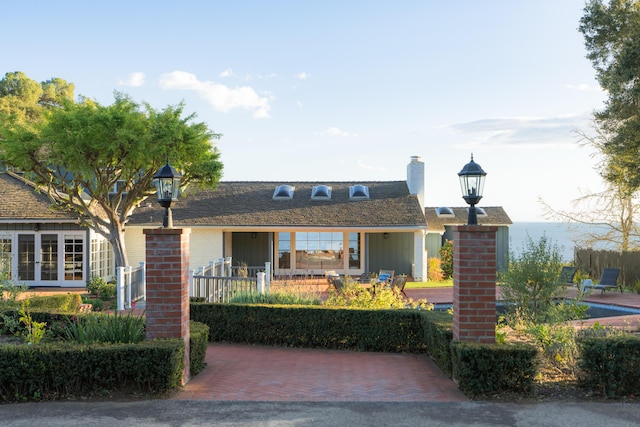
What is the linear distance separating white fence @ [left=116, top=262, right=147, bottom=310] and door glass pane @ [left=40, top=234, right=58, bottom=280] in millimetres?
6050

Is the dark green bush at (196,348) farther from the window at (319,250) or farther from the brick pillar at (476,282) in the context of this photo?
the window at (319,250)

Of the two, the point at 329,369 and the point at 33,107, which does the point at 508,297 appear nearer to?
the point at 329,369

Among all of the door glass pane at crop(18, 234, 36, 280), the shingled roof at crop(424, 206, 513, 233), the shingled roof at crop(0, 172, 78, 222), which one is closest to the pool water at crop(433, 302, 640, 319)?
the shingled roof at crop(424, 206, 513, 233)

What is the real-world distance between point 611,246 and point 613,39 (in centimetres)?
1096

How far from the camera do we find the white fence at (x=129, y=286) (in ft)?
42.4

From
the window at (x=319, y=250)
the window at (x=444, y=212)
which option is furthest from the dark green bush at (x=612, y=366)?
the window at (x=444, y=212)

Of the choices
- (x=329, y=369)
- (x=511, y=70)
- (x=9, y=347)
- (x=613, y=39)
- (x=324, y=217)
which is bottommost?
(x=329, y=369)

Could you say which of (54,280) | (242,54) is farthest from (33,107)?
(242,54)

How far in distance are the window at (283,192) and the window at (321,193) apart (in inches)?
37.0

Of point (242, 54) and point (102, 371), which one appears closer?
point (102, 371)

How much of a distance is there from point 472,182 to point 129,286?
9613 millimetres

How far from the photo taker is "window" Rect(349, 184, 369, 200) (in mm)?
22950

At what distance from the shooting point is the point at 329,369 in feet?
25.1

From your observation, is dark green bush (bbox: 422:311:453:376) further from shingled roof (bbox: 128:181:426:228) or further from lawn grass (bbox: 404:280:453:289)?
shingled roof (bbox: 128:181:426:228)
